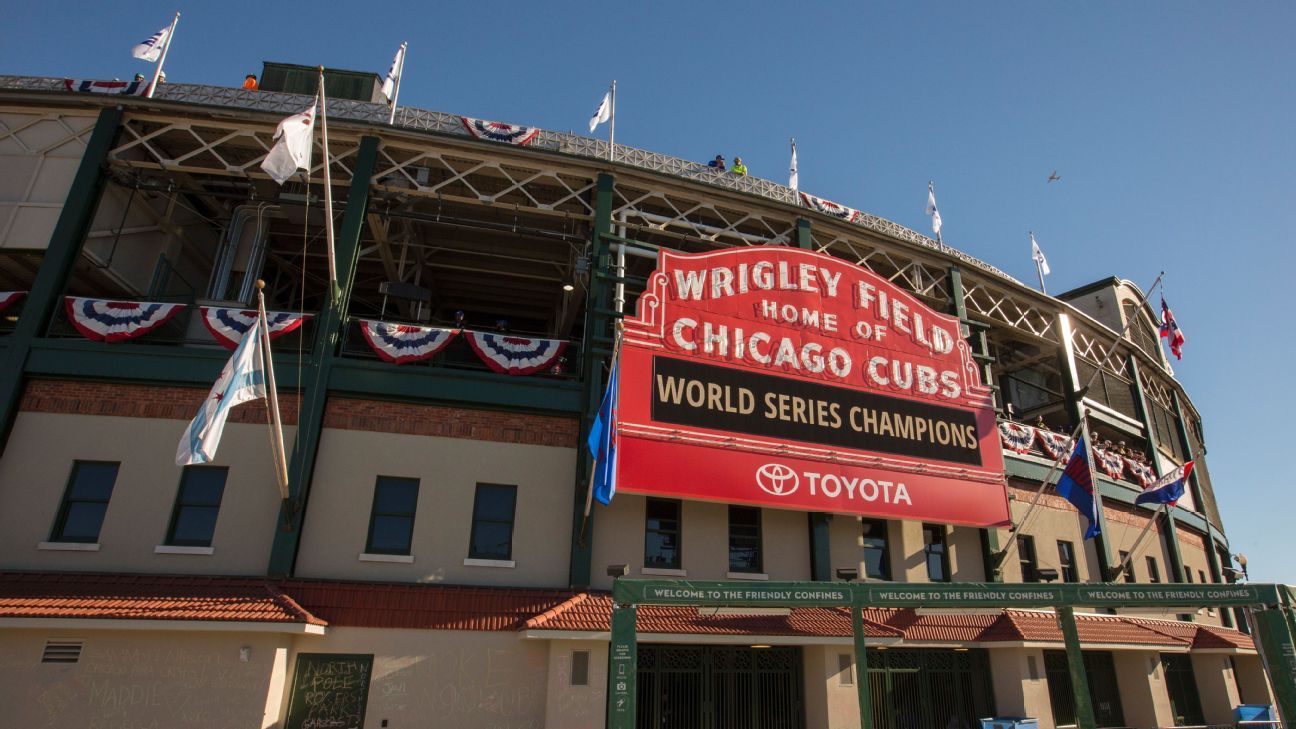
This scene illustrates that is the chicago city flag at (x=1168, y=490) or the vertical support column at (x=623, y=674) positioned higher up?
the chicago city flag at (x=1168, y=490)

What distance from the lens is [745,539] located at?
1809 cm

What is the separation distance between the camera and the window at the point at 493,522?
15906mm

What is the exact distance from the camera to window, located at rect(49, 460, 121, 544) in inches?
576

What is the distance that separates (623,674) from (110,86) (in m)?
19.7

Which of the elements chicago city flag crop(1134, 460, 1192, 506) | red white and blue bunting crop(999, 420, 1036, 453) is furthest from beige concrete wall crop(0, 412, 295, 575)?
chicago city flag crop(1134, 460, 1192, 506)

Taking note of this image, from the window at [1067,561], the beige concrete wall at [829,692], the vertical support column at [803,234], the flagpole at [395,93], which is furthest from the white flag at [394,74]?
the window at [1067,561]

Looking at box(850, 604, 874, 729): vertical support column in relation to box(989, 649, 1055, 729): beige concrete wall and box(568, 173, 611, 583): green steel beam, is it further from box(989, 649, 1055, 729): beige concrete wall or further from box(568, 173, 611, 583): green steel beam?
box(989, 649, 1055, 729): beige concrete wall

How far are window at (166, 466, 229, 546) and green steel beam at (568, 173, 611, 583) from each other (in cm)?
744

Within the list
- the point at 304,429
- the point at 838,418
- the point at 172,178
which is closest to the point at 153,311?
the point at 304,429

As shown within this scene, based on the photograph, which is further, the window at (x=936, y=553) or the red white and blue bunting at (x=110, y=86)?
the window at (x=936, y=553)

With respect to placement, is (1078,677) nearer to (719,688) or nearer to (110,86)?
(719,688)

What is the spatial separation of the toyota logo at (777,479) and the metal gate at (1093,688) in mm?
9441

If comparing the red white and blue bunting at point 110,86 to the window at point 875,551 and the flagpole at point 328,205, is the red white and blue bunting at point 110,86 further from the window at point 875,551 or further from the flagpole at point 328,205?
the window at point 875,551

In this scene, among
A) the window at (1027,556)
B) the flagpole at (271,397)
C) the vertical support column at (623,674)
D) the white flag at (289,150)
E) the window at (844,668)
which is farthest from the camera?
the window at (1027,556)
